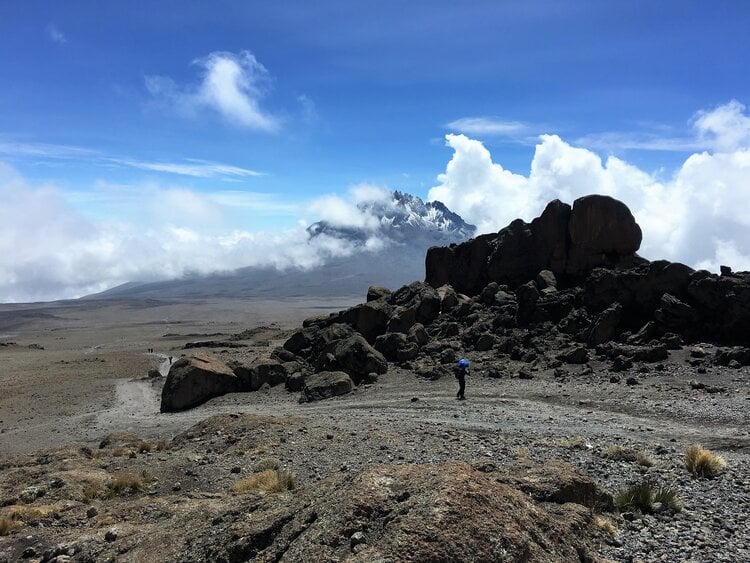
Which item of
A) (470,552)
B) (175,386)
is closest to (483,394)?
(175,386)

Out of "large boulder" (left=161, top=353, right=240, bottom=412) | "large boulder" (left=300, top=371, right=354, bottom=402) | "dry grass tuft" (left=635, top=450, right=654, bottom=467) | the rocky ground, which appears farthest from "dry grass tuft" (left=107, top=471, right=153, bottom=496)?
"large boulder" (left=161, top=353, right=240, bottom=412)

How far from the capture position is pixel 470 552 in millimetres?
4898

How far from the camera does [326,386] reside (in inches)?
986

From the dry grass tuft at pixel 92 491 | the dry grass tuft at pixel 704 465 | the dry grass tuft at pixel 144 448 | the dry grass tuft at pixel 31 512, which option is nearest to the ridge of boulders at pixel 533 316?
the dry grass tuft at pixel 144 448

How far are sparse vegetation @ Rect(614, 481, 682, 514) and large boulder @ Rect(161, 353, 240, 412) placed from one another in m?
23.0

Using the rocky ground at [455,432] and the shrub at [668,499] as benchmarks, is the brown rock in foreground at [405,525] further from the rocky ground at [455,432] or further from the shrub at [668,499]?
the shrub at [668,499]

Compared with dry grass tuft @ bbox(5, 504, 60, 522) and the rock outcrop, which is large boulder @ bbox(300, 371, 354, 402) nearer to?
the rock outcrop

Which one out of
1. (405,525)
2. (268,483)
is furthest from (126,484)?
(405,525)

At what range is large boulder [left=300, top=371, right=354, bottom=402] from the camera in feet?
81.2

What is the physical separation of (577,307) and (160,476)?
22.4m

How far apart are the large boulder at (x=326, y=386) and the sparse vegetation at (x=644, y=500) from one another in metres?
17.8

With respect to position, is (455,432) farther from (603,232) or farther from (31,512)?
(603,232)

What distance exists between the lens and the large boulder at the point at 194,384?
26.8 metres

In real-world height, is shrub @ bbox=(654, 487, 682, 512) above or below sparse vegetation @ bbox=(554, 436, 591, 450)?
above
